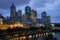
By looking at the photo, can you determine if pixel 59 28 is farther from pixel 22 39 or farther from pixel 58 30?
pixel 22 39

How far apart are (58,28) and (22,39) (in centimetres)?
12098

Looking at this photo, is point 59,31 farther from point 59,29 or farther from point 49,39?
point 49,39

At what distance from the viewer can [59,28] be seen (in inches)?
6949

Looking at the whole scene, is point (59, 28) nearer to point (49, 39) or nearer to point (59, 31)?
point (59, 31)

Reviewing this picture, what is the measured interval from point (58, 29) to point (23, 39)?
122160 mm

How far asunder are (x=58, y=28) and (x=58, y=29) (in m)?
0.97

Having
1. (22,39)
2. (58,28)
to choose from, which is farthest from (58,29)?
(22,39)

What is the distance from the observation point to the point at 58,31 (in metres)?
179

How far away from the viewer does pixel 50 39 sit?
5650cm

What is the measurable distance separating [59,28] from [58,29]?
5.32ft

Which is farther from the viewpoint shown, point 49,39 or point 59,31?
point 59,31

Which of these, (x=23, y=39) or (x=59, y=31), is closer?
(x=23, y=39)

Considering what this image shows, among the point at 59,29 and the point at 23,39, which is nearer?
the point at 23,39

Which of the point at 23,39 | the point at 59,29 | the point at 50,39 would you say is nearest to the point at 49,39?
the point at 50,39
